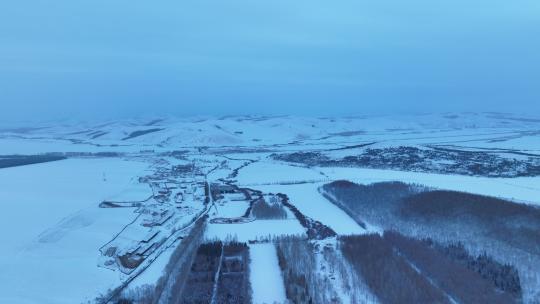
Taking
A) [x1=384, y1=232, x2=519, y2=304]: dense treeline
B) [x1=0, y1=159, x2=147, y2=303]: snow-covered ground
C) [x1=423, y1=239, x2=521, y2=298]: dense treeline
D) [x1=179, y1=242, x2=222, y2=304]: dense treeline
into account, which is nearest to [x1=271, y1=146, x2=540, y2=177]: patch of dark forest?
[x1=423, y1=239, x2=521, y2=298]: dense treeline

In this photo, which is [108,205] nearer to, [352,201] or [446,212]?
[352,201]

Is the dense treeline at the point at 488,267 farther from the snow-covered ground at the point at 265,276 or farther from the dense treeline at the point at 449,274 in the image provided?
the snow-covered ground at the point at 265,276

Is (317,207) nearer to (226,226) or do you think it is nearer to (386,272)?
(226,226)

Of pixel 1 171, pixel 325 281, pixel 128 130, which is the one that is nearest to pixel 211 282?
pixel 325 281

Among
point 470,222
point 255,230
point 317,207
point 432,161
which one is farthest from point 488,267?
point 432,161

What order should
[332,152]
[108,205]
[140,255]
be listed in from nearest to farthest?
[140,255]
[108,205]
[332,152]

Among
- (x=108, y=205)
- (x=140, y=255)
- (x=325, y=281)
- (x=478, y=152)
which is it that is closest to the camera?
(x=325, y=281)
